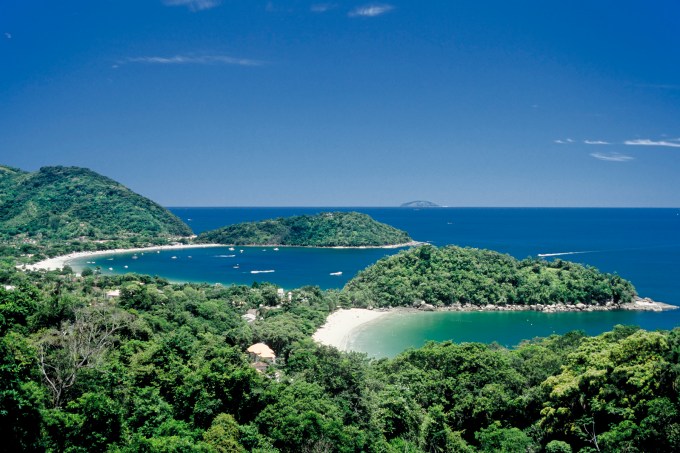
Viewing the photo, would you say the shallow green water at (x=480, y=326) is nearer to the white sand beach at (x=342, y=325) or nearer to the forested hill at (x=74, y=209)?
the white sand beach at (x=342, y=325)

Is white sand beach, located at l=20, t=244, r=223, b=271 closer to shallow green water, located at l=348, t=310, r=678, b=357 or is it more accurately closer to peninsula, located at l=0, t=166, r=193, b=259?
peninsula, located at l=0, t=166, r=193, b=259

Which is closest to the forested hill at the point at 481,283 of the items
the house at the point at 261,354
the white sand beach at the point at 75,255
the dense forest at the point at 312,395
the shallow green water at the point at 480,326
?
the shallow green water at the point at 480,326

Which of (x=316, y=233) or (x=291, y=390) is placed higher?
(x=316, y=233)

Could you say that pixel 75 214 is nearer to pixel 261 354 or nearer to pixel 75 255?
pixel 75 255

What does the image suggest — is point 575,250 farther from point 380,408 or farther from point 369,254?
point 380,408

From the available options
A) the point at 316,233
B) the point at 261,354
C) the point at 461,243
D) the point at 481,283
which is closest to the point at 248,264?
the point at 316,233

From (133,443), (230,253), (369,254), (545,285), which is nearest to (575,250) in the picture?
(369,254)
